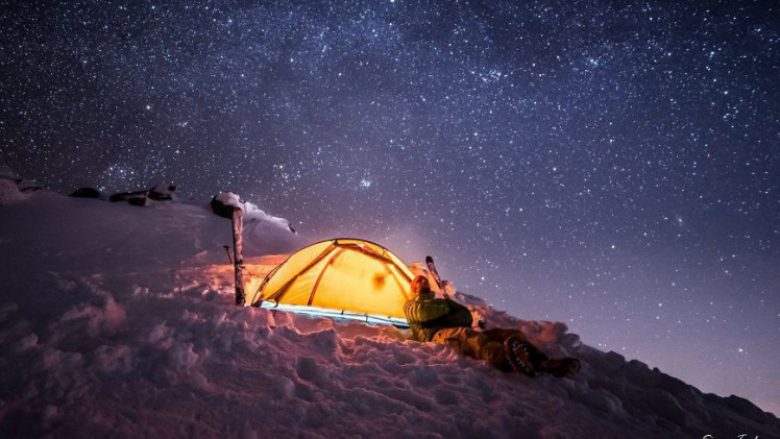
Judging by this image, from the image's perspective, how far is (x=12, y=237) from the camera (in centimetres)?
901

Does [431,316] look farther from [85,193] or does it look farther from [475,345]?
[85,193]

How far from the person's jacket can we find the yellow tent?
1.51 m

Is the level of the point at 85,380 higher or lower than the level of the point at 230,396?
lower

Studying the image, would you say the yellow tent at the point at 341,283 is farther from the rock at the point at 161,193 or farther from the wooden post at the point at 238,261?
the rock at the point at 161,193

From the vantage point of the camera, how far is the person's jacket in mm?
5340

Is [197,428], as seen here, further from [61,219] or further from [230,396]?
[61,219]

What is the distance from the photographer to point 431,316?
535 centimetres

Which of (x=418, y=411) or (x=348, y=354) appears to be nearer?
(x=418, y=411)

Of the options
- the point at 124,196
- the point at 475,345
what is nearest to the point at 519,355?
the point at 475,345

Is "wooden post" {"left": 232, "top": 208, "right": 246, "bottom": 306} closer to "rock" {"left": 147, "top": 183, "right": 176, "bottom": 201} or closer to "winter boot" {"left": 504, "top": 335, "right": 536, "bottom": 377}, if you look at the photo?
"winter boot" {"left": 504, "top": 335, "right": 536, "bottom": 377}

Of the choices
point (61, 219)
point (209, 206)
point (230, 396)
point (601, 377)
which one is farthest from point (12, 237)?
point (601, 377)

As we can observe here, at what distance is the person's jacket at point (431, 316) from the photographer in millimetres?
5340

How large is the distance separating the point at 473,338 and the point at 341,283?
3.37 metres

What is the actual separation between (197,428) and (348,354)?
79.4 inches
